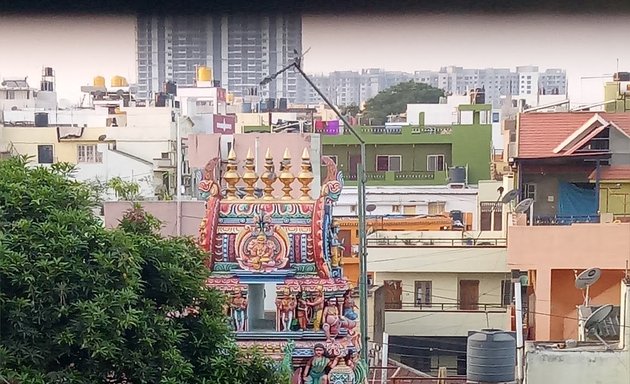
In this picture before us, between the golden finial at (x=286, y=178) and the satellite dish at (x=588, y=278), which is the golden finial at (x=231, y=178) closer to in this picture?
the golden finial at (x=286, y=178)

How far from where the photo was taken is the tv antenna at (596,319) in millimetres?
3203

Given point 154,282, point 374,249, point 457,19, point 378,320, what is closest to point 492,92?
point 374,249

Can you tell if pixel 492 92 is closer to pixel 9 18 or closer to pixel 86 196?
pixel 86 196

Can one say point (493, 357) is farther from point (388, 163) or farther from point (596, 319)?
point (388, 163)

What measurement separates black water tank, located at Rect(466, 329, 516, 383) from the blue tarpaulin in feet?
4.67

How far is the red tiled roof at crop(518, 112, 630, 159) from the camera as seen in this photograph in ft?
14.9

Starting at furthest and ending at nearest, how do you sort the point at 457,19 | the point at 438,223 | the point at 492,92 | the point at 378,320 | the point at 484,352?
the point at 492,92 < the point at 438,223 < the point at 378,320 < the point at 484,352 < the point at 457,19

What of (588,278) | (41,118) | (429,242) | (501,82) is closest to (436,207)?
(429,242)

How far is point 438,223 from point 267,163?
2.99 m

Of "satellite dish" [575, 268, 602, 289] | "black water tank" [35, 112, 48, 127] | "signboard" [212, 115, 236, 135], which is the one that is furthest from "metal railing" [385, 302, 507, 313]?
"black water tank" [35, 112, 48, 127]

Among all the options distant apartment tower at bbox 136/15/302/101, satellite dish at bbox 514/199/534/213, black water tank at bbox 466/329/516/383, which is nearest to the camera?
distant apartment tower at bbox 136/15/302/101

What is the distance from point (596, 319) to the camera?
322 centimetres

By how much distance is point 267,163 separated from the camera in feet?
9.46

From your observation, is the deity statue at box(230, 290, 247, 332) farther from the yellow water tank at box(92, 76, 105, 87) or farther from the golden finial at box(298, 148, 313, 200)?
the yellow water tank at box(92, 76, 105, 87)
